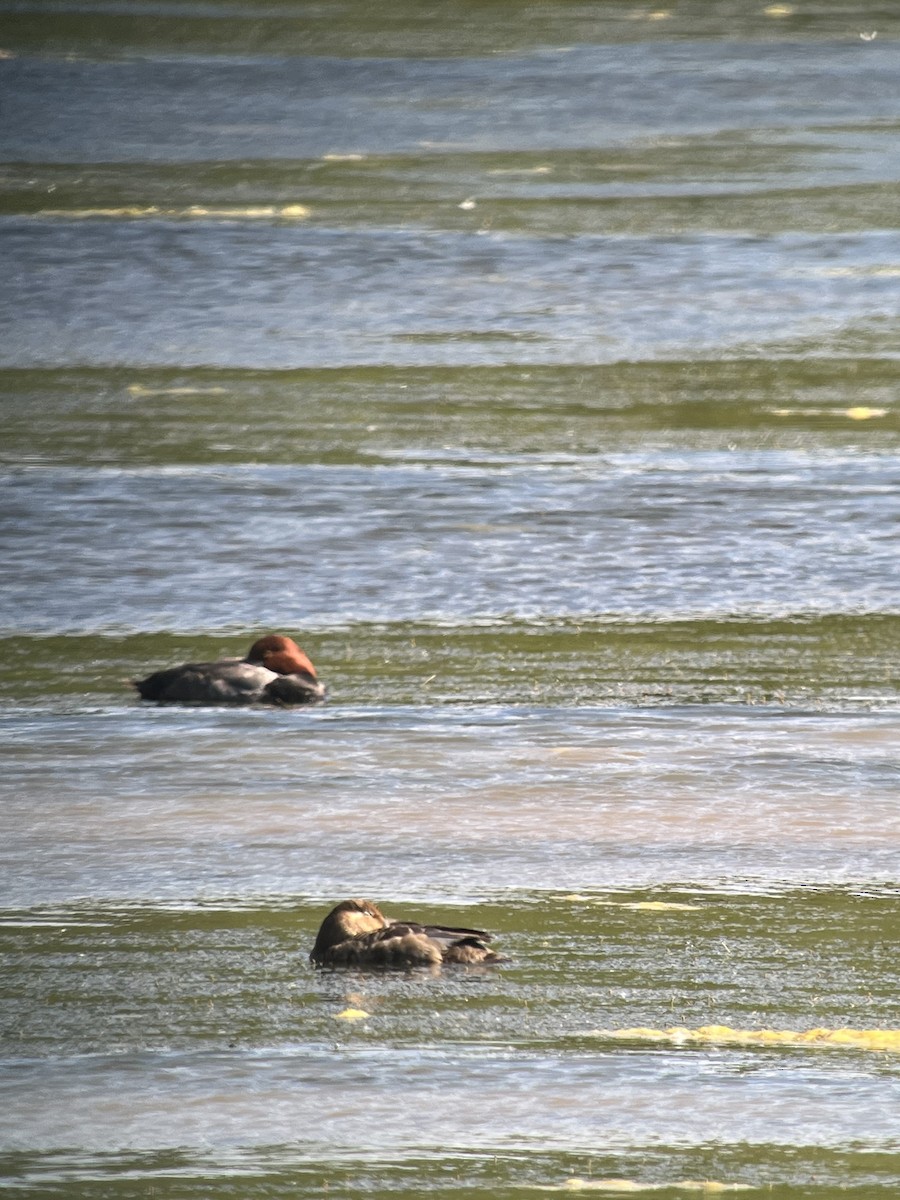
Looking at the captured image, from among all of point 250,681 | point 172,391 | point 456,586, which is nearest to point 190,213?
point 172,391

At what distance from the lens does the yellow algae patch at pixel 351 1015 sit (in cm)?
398

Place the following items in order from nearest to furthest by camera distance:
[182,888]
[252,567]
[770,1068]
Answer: [770,1068] < [182,888] < [252,567]

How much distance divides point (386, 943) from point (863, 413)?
4405 millimetres

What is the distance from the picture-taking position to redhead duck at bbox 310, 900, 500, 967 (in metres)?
4.16

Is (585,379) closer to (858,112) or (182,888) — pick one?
(858,112)

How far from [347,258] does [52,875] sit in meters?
4.82

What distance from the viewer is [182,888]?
15.4 feet

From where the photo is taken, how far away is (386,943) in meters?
4.14

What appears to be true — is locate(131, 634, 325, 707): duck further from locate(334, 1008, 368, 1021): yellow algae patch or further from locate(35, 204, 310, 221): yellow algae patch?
locate(35, 204, 310, 221): yellow algae patch

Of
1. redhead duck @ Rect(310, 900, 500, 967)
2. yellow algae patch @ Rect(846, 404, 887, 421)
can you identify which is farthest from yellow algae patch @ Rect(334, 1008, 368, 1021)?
yellow algae patch @ Rect(846, 404, 887, 421)

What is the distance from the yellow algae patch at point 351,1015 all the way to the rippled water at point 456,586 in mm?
32

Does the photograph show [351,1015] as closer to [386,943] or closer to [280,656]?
[386,943]

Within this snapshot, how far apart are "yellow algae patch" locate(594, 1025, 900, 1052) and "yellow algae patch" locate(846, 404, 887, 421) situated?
4.45 metres

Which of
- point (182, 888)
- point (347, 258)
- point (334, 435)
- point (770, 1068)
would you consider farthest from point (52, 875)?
point (347, 258)
